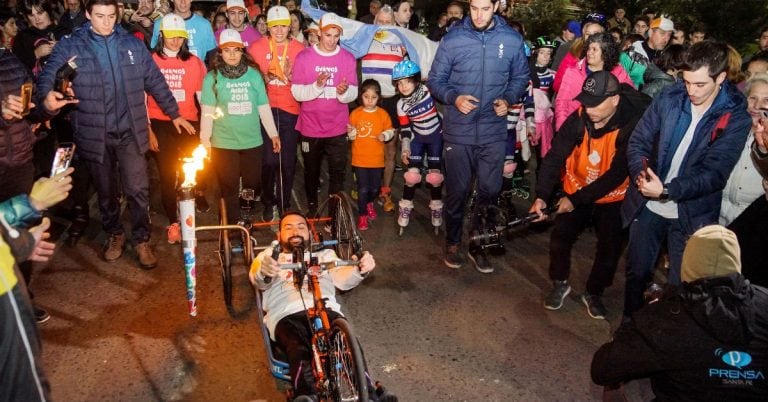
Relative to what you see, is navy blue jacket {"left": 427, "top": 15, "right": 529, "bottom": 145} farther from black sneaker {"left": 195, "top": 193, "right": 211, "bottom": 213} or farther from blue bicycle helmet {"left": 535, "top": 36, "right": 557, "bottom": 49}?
black sneaker {"left": 195, "top": 193, "right": 211, "bottom": 213}

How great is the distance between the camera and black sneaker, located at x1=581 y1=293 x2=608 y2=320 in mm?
5441

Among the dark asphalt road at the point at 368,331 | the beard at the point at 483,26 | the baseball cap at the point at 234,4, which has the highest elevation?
the baseball cap at the point at 234,4

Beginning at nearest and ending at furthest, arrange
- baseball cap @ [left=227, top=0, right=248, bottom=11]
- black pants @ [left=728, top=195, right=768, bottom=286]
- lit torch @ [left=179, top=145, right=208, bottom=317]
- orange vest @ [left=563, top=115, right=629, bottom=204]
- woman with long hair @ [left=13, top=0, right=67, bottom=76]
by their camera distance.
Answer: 1. black pants @ [left=728, top=195, right=768, bottom=286]
2. lit torch @ [left=179, top=145, right=208, bottom=317]
3. orange vest @ [left=563, top=115, right=629, bottom=204]
4. woman with long hair @ [left=13, top=0, right=67, bottom=76]
5. baseball cap @ [left=227, top=0, right=248, bottom=11]

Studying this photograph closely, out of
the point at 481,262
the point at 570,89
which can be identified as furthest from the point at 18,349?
the point at 570,89

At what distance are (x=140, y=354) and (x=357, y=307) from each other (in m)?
1.88

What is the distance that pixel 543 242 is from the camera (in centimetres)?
711

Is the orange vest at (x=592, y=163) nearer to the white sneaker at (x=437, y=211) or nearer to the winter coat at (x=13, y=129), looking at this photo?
the white sneaker at (x=437, y=211)

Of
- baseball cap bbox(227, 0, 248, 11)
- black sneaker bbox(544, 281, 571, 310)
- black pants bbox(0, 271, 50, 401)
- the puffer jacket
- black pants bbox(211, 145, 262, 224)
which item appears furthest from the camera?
baseball cap bbox(227, 0, 248, 11)

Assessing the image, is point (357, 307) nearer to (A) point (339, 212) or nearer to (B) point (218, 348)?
(A) point (339, 212)

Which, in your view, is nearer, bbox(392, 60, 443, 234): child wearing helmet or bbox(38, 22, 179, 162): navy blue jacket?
A: bbox(38, 22, 179, 162): navy blue jacket

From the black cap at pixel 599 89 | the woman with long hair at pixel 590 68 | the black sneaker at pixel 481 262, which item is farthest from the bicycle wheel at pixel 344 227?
the woman with long hair at pixel 590 68

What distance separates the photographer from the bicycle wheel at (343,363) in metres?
3.22

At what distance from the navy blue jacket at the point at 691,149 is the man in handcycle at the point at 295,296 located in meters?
2.21

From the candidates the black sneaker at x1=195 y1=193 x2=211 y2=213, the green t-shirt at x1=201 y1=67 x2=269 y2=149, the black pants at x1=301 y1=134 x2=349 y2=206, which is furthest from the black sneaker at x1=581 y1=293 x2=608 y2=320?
the black sneaker at x1=195 y1=193 x2=211 y2=213
